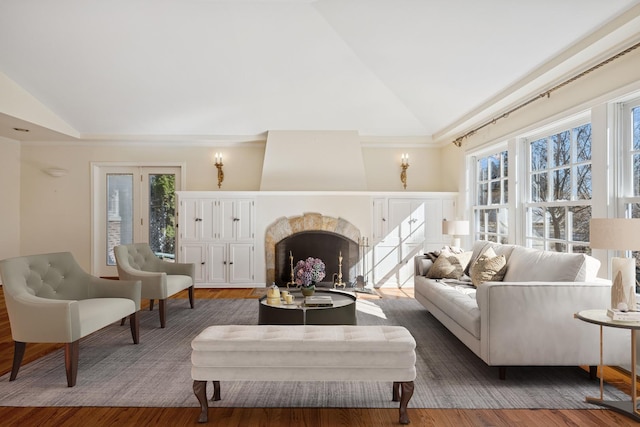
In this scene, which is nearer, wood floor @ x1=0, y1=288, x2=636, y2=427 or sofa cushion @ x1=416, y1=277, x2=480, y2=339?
wood floor @ x1=0, y1=288, x2=636, y2=427

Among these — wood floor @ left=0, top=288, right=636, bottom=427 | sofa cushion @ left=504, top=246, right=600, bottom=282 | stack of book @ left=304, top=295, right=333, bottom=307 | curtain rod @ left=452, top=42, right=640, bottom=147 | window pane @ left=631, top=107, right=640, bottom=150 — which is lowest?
wood floor @ left=0, top=288, right=636, bottom=427

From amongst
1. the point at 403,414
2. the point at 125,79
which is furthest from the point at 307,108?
the point at 403,414

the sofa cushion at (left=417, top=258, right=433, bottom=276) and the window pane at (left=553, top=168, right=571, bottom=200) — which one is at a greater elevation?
the window pane at (left=553, top=168, right=571, bottom=200)

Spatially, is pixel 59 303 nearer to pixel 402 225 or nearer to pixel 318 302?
pixel 318 302

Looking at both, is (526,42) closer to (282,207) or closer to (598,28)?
(598,28)

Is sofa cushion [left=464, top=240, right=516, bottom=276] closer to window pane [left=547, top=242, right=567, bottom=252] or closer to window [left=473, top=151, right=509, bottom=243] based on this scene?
window pane [left=547, top=242, right=567, bottom=252]

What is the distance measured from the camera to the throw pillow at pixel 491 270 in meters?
4.02

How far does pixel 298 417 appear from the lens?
Result: 2482 mm

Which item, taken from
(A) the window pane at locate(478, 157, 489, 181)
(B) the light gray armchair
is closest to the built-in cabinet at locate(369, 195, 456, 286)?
(A) the window pane at locate(478, 157, 489, 181)

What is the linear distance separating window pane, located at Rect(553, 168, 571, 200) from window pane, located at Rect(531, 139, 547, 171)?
27 cm

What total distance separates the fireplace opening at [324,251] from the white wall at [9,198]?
15.1 feet

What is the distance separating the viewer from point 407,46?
444cm

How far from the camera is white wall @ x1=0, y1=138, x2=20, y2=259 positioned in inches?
267

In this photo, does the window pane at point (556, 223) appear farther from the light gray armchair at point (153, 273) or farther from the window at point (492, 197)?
the light gray armchair at point (153, 273)
